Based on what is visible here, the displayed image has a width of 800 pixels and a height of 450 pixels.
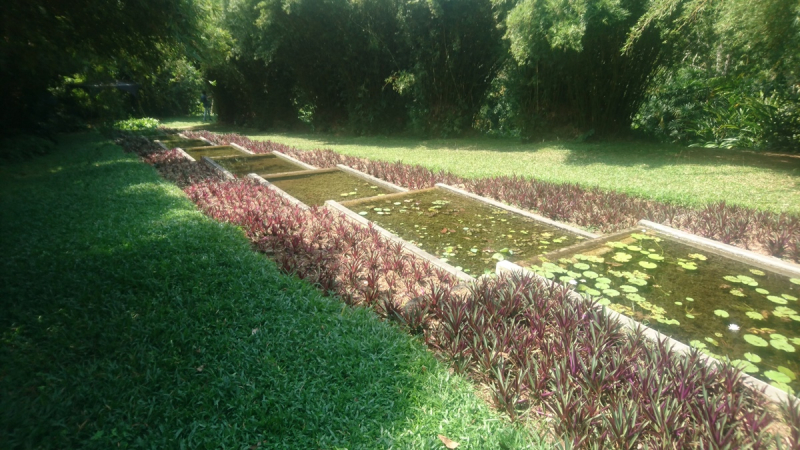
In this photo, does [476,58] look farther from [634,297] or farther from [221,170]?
[634,297]

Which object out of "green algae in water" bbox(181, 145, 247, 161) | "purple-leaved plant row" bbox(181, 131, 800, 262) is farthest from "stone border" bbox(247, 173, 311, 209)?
"green algae in water" bbox(181, 145, 247, 161)

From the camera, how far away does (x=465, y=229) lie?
4418 millimetres

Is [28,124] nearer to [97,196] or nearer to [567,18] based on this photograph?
[97,196]

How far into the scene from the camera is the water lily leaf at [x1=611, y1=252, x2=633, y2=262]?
346 cm

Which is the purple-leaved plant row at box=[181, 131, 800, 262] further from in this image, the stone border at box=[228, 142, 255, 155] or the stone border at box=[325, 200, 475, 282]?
the stone border at box=[228, 142, 255, 155]

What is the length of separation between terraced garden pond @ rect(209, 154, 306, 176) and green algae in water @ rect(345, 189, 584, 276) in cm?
357

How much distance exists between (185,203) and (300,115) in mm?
14958

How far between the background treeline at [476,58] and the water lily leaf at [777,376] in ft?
20.0

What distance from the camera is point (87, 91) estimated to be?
14.9 m

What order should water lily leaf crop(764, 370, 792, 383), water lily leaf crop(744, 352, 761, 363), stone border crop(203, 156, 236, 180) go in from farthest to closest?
stone border crop(203, 156, 236, 180), water lily leaf crop(744, 352, 761, 363), water lily leaf crop(764, 370, 792, 383)

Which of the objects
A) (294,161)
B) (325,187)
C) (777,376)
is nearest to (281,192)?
(325,187)

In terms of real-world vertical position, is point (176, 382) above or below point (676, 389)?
below

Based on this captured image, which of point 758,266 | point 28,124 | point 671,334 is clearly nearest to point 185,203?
point 671,334

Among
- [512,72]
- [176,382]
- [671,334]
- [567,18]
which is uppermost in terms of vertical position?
[567,18]
